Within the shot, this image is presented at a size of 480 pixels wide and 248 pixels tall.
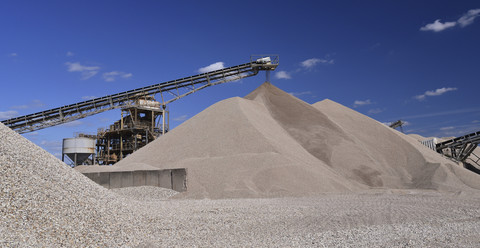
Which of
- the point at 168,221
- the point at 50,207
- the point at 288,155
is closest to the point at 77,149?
the point at 288,155

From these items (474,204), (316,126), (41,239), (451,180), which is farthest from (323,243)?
(316,126)

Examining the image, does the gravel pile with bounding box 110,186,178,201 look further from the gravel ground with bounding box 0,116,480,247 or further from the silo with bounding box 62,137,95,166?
the silo with bounding box 62,137,95,166

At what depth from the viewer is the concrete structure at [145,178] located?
12.9 m

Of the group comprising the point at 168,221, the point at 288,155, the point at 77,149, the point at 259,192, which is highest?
the point at 77,149

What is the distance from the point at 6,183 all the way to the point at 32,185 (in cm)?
38

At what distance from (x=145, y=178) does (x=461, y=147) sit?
18642 mm

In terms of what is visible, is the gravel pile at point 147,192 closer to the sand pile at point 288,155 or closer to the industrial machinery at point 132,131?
the sand pile at point 288,155

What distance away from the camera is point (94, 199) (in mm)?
6410

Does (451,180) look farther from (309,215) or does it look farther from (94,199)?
(94,199)

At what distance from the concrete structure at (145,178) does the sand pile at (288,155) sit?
1.49 ft

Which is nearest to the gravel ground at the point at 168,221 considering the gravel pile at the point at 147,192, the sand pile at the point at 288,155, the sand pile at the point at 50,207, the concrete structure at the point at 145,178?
the sand pile at the point at 50,207

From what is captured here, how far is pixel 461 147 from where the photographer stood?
20.5 metres

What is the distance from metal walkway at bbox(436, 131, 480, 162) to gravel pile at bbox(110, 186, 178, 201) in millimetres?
17494

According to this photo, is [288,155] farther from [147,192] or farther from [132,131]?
[132,131]
